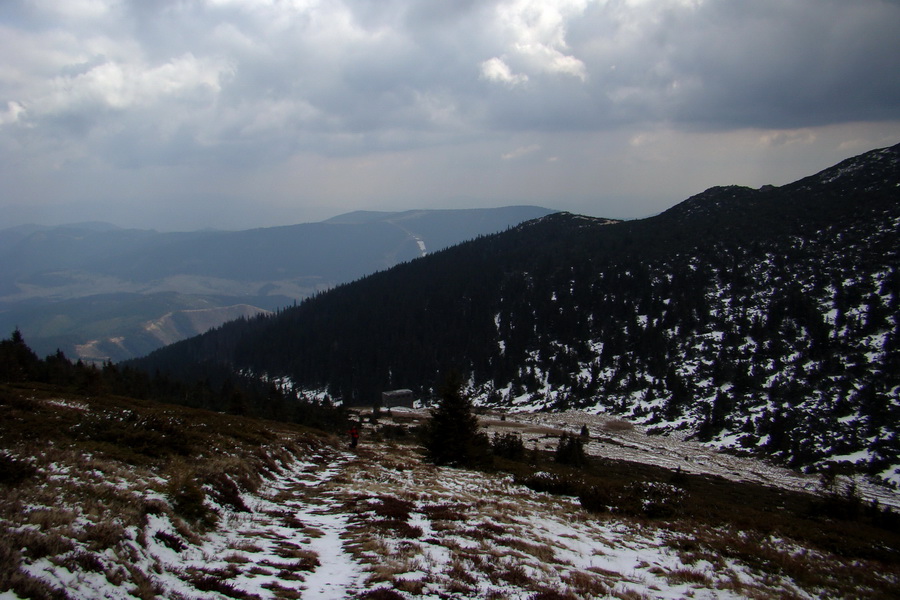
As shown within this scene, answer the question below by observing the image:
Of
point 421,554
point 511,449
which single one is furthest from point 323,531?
point 511,449

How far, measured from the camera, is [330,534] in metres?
13.2

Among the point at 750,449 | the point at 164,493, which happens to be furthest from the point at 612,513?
the point at 750,449

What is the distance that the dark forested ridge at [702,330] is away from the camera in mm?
85125

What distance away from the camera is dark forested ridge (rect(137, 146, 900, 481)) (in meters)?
85.1

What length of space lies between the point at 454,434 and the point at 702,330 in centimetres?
10772

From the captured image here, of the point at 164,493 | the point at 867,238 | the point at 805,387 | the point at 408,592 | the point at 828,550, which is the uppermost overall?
the point at 867,238

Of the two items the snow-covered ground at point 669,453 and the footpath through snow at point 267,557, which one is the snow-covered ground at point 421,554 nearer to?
the footpath through snow at point 267,557

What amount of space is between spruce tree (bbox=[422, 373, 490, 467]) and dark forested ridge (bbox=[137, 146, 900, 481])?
212 feet

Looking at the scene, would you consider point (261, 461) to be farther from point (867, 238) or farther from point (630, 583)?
point (867, 238)

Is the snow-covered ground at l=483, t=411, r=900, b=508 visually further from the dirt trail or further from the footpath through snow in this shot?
the footpath through snow

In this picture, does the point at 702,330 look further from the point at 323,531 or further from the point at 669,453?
the point at 323,531

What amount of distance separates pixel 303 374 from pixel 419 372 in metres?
49.9

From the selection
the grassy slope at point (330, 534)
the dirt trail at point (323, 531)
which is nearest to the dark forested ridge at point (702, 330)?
the grassy slope at point (330, 534)

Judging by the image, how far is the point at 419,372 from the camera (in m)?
161
